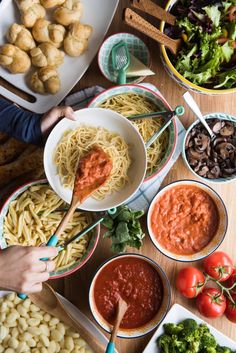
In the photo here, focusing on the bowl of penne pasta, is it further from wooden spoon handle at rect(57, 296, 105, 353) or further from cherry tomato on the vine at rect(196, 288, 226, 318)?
cherry tomato on the vine at rect(196, 288, 226, 318)

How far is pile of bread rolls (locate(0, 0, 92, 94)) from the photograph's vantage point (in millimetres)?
2558

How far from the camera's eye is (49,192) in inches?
100

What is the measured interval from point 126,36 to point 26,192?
92 centimetres

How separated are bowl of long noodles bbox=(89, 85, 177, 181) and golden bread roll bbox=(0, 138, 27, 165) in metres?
0.40

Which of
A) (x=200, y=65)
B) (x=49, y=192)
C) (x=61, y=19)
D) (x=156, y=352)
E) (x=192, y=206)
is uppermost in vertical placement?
(x=61, y=19)

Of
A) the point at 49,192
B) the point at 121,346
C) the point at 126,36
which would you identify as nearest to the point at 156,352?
the point at 121,346

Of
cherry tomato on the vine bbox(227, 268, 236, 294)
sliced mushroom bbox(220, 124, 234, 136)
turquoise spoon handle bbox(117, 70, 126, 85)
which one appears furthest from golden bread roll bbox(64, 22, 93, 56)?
cherry tomato on the vine bbox(227, 268, 236, 294)

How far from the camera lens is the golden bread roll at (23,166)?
2551mm

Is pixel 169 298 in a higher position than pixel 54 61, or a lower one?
lower

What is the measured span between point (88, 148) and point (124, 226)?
15.5 inches

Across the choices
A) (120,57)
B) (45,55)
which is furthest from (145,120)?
(45,55)

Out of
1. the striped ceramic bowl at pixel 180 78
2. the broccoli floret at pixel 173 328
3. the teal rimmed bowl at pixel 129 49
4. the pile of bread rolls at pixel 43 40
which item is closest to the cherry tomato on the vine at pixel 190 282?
the broccoli floret at pixel 173 328

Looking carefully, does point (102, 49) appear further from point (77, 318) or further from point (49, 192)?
point (77, 318)

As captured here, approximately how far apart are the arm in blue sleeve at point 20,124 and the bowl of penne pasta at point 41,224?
0.21 metres
